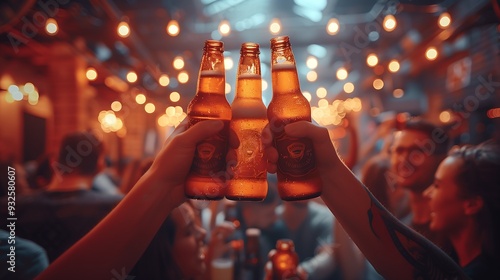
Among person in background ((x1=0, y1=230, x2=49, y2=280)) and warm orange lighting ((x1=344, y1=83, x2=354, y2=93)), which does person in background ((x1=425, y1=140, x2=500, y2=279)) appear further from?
warm orange lighting ((x1=344, y1=83, x2=354, y2=93))

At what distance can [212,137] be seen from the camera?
52.5 inches

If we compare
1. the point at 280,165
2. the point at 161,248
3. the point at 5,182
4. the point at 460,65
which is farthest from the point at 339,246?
the point at 460,65

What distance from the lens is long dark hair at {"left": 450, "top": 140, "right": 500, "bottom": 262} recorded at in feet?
6.57

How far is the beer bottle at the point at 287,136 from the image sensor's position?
4.44ft

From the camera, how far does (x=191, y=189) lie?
132 centimetres

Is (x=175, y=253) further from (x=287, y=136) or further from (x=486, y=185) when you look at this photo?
(x=486, y=185)

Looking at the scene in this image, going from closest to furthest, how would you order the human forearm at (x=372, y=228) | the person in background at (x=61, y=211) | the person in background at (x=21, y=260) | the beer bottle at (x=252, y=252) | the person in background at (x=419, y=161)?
1. the human forearm at (x=372, y=228)
2. the person in background at (x=21, y=260)
3. the beer bottle at (x=252, y=252)
4. the person in background at (x=61, y=211)
5. the person in background at (x=419, y=161)

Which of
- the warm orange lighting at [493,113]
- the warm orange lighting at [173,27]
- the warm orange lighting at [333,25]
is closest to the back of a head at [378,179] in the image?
the warm orange lighting at [333,25]

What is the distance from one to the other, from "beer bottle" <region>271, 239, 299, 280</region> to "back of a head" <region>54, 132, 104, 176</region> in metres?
1.93

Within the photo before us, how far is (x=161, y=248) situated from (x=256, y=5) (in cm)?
939

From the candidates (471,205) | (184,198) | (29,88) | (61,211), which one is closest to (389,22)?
(471,205)

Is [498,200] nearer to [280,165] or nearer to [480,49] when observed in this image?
[280,165]

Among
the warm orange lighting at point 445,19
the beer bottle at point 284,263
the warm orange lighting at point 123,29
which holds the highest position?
the warm orange lighting at point 445,19

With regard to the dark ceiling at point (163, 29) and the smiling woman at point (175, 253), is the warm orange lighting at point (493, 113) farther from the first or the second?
the smiling woman at point (175, 253)
